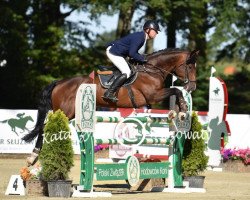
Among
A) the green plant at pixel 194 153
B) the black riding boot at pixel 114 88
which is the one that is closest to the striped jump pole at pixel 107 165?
the green plant at pixel 194 153

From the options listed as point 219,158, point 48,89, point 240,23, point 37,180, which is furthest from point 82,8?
point 37,180

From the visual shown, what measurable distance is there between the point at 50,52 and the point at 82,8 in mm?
2420

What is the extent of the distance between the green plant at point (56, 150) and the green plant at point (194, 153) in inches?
90.8

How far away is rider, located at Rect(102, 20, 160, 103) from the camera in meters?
12.7

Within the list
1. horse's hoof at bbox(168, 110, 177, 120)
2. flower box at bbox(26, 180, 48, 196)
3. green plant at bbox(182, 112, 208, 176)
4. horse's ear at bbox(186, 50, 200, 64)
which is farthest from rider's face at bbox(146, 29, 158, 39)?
flower box at bbox(26, 180, 48, 196)

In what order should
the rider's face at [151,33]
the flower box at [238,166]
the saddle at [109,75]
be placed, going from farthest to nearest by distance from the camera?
the flower box at [238,166]
the saddle at [109,75]
the rider's face at [151,33]

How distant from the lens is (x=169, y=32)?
35281 mm

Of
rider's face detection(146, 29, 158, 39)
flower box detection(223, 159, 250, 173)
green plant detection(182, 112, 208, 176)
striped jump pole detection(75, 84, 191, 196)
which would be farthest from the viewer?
flower box detection(223, 159, 250, 173)

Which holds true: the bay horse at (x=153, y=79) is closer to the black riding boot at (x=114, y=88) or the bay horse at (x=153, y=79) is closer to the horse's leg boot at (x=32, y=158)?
the black riding boot at (x=114, y=88)

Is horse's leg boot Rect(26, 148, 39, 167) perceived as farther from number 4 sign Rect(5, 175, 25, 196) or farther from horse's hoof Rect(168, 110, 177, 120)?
horse's hoof Rect(168, 110, 177, 120)

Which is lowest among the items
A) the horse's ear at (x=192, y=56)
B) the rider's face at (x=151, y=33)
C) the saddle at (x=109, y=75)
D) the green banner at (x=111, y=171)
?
the green banner at (x=111, y=171)

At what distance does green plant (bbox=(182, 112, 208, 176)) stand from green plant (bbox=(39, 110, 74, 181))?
2.31 m

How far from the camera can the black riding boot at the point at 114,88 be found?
13.2 meters

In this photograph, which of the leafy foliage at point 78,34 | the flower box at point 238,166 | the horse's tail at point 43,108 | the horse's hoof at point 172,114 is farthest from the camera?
the leafy foliage at point 78,34
